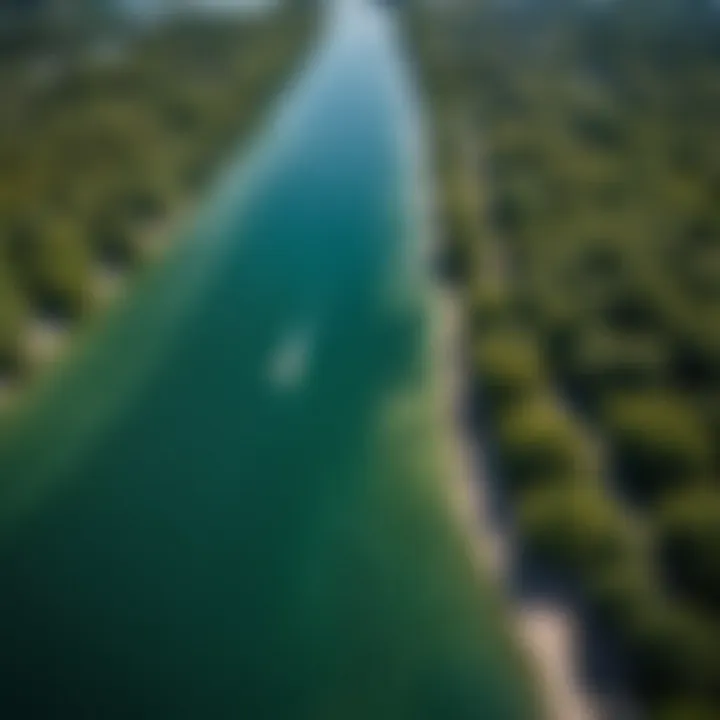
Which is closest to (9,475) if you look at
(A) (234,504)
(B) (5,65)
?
(A) (234,504)

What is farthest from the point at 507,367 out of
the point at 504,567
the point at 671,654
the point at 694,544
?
the point at 671,654

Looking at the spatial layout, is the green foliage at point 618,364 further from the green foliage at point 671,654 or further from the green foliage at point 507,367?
the green foliage at point 671,654

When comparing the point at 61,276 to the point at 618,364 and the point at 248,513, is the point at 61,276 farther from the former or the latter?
the point at 618,364

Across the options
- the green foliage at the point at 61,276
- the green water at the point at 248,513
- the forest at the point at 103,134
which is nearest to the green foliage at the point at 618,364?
the green water at the point at 248,513

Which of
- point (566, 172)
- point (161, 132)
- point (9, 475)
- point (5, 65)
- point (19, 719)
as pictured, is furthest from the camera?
point (5, 65)

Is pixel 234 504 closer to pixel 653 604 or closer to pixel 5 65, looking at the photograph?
pixel 653 604

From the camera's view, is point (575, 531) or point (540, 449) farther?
point (540, 449)
